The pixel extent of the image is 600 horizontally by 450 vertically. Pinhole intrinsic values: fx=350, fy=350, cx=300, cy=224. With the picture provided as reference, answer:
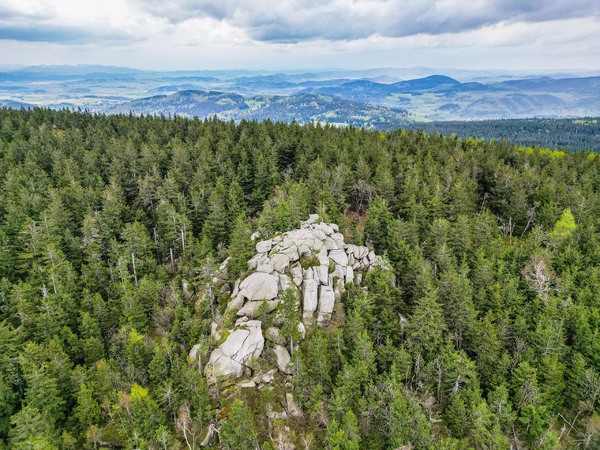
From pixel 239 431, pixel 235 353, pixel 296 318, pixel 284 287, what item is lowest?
pixel 239 431

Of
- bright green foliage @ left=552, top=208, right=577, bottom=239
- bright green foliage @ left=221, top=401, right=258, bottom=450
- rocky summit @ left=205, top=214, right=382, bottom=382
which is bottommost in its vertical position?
bright green foliage @ left=221, top=401, right=258, bottom=450

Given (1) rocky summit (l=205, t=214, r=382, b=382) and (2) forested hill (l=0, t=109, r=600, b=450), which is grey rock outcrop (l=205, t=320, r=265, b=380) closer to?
(1) rocky summit (l=205, t=214, r=382, b=382)

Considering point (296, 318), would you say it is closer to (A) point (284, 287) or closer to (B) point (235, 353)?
(A) point (284, 287)

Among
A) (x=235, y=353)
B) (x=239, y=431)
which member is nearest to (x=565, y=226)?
(x=235, y=353)

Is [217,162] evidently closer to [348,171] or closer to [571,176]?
[348,171]

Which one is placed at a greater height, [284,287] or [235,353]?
[284,287]

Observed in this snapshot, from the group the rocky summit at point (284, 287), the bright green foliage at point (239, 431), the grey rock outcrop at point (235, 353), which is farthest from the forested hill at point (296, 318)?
the rocky summit at point (284, 287)

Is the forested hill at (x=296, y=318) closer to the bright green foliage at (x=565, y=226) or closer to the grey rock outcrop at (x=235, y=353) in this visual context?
the bright green foliage at (x=565, y=226)

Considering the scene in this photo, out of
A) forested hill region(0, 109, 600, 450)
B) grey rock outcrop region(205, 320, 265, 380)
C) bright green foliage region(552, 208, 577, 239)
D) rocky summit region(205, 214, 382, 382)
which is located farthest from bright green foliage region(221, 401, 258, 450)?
bright green foliage region(552, 208, 577, 239)
